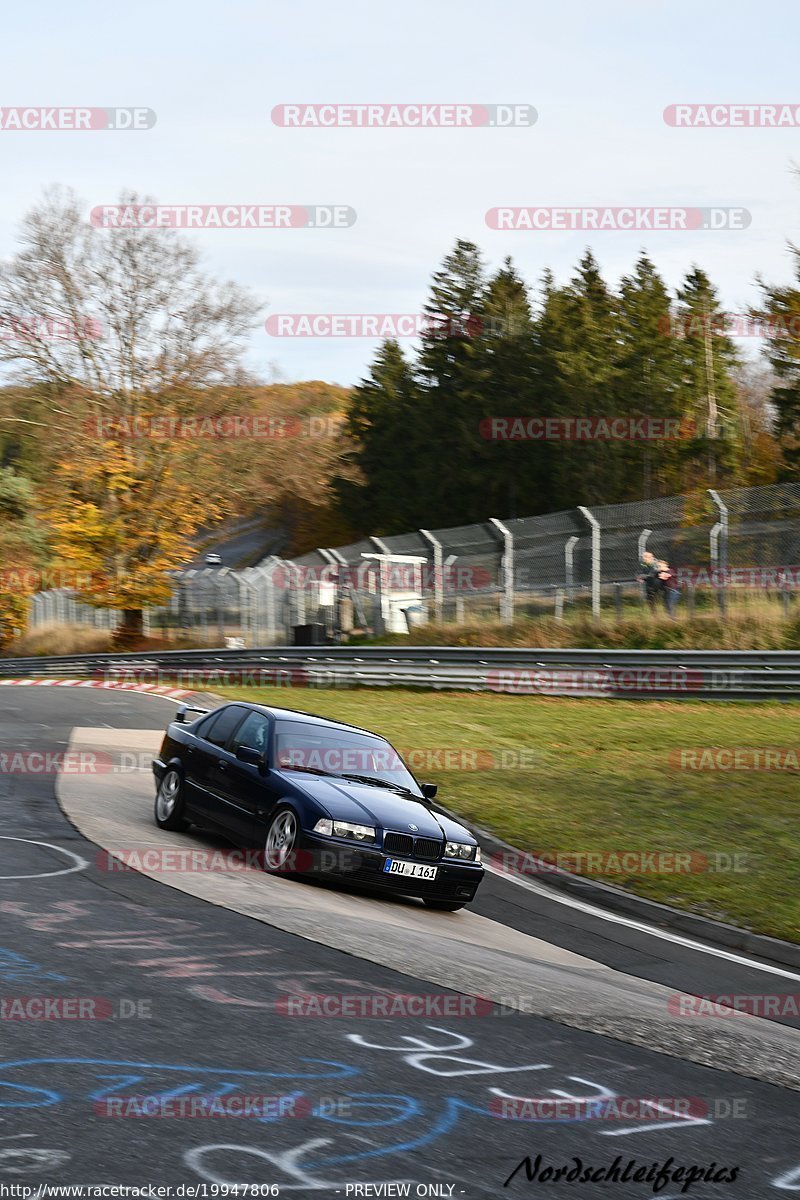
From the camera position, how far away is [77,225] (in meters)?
43.3

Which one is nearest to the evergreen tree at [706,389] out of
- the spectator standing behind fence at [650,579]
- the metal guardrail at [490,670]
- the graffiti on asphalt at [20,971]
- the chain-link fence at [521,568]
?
the chain-link fence at [521,568]

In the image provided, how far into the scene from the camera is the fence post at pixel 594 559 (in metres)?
25.5

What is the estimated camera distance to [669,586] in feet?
81.3

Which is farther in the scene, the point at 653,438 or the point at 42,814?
the point at 653,438

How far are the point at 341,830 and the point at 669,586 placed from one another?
16219 millimetres

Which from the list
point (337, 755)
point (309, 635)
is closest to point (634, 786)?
point (337, 755)

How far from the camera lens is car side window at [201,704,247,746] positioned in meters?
11.5

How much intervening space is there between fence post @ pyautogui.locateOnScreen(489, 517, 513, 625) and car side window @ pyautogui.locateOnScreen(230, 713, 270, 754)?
53.6ft

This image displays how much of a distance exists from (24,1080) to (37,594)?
52.2 metres

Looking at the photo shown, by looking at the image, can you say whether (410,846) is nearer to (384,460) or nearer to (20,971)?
(20,971)

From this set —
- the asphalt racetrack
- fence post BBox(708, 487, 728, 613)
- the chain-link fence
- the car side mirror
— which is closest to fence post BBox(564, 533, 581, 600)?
the chain-link fence

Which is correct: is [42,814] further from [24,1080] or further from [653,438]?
[653,438]

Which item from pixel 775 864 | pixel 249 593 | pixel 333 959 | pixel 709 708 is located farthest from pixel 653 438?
pixel 333 959

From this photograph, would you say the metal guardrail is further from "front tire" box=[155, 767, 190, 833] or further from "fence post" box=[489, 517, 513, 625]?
"front tire" box=[155, 767, 190, 833]
